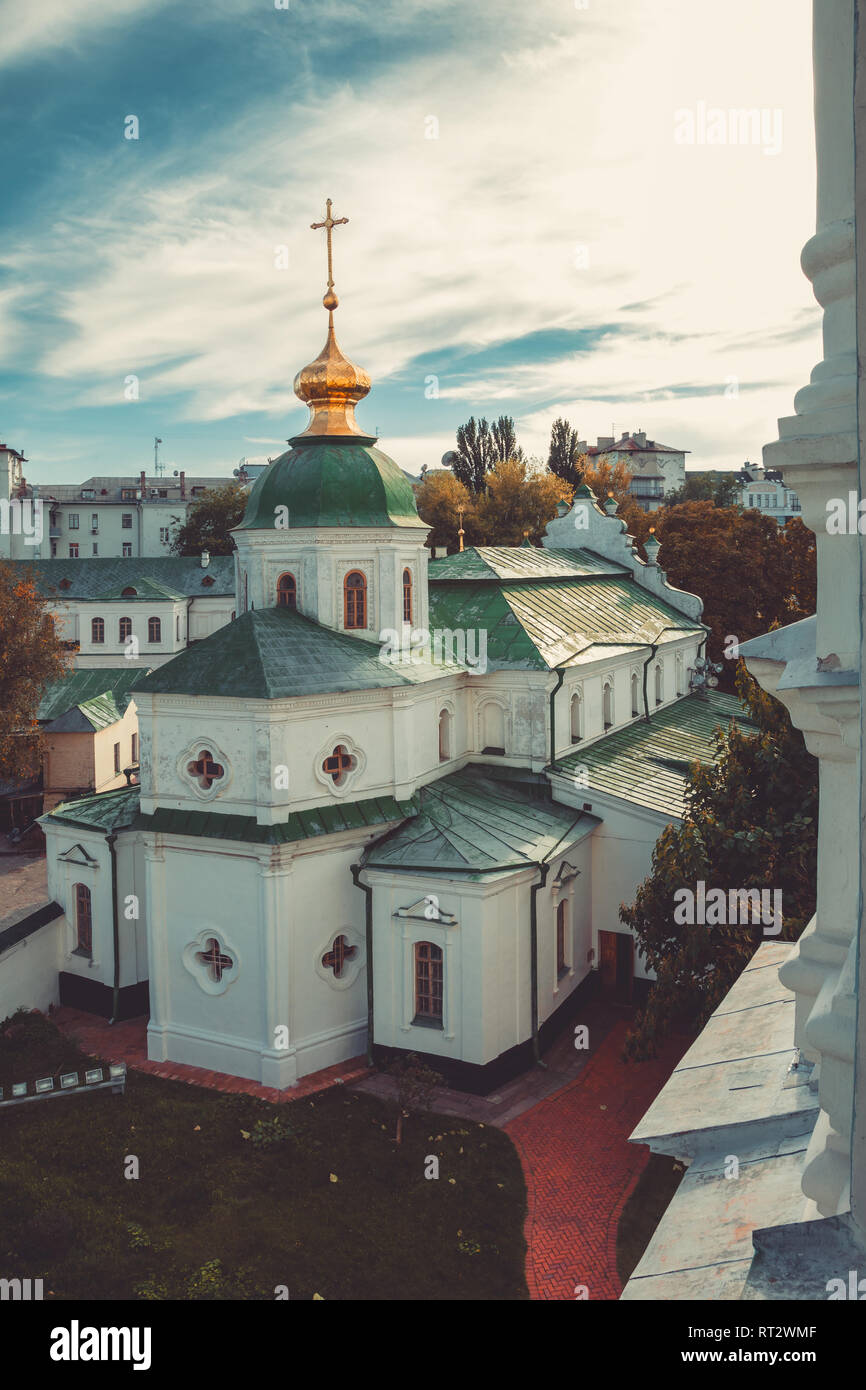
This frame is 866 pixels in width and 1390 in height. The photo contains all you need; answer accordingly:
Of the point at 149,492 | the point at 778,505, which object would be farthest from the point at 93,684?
the point at 778,505

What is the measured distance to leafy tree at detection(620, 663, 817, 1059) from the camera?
49.3 ft

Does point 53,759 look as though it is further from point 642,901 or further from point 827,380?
point 827,380

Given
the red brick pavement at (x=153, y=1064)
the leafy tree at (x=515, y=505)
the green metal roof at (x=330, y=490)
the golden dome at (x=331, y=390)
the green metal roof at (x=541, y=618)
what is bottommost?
the red brick pavement at (x=153, y=1064)

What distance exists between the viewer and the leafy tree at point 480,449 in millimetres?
67375

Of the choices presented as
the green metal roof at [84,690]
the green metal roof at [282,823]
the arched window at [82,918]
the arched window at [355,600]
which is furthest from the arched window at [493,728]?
the green metal roof at [84,690]

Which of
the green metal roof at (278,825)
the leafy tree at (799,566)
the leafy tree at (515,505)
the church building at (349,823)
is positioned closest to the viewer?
the green metal roof at (278,825)

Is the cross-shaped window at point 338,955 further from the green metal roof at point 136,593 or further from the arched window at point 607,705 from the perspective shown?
the green metal roof at point 136,593

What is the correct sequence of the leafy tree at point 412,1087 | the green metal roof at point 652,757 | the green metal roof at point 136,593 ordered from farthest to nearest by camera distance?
the green metal roof at point 136,593, the green metal roof at point 652,757, the leafy tree at point 412,1087

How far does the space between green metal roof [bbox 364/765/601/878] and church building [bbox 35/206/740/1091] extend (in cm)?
5

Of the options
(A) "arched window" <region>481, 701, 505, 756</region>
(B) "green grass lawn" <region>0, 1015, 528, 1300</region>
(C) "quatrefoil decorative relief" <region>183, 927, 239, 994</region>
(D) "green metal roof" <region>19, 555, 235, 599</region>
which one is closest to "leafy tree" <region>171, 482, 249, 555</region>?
(D) "green metal roof" <region>19, 555, 235, 599</region>

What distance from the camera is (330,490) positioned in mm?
20688

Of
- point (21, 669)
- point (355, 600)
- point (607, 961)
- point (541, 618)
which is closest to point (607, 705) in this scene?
point (541, 618)

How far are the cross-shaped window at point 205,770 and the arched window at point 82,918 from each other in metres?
4.97

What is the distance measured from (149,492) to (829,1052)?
→ 3492 inches
